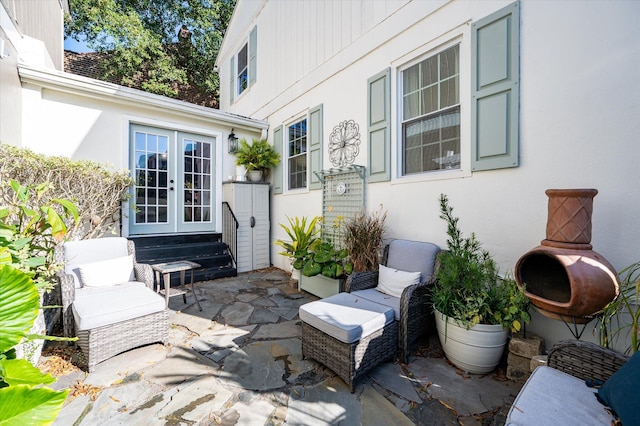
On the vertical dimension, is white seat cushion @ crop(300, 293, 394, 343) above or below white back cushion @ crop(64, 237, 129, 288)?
below

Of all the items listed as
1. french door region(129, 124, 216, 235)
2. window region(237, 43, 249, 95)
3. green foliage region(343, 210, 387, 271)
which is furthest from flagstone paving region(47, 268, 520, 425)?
window region(237, 43, 249, 95)

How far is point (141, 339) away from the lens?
2445 millimetres

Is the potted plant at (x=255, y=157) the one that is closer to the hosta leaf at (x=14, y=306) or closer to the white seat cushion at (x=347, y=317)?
the white seat cushion at (x=347, y=317)

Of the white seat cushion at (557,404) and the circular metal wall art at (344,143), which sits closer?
the white seat cushion at (557,404)

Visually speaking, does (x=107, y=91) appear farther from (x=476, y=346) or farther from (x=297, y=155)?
(x=476, y=346)

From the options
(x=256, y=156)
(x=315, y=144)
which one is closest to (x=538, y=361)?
(x=315, y=144)

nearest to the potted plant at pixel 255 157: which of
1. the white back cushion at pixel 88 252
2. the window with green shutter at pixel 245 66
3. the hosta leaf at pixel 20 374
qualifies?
the window with green shutter at pixel 245 66

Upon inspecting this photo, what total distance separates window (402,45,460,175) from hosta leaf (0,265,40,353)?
330 centimetres

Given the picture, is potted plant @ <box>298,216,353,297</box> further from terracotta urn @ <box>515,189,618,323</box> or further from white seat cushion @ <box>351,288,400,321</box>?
terracotta urn @ <box>515,189,618,323</box>

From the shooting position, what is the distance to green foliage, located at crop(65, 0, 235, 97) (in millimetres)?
10492

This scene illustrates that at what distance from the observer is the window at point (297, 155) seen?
535 centimetres

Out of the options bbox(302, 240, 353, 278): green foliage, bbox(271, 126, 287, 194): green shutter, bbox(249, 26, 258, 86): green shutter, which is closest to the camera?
bbox(302, 240, 353, 278): green foliage

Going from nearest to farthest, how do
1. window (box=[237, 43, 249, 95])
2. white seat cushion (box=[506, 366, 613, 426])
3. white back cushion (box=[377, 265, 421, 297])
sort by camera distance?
white seat cushion (box=[506, 366, 613, 426]) < white back cushion (box=[377, 265, 421, 297]) < window (box=[237, 43, 249, 95])

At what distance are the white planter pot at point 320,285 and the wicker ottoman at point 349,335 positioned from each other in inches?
49.2
